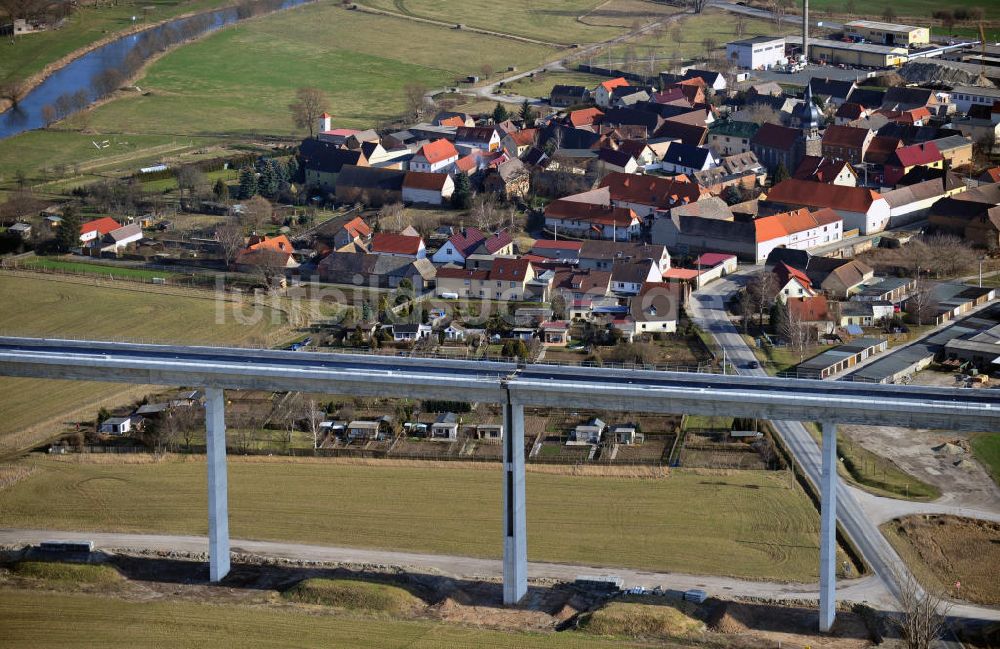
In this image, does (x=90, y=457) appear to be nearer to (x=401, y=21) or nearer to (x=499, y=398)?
(x=499, y=398)

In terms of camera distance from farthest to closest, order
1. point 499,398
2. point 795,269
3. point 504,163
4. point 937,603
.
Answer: point 504,163 < point 795,269 < point 499,398 < point 937,603

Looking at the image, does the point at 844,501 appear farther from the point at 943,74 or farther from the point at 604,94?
the point at 943,74

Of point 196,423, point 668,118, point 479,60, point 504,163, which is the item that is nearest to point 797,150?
point 668,118

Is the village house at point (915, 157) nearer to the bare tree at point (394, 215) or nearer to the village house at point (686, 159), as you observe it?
the village house at point (686, 159)

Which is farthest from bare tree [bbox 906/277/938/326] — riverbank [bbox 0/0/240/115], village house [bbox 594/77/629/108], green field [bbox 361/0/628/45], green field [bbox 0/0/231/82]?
green field [bbox 0/0/231/82]

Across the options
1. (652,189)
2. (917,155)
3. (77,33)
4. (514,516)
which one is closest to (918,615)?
(514,516)

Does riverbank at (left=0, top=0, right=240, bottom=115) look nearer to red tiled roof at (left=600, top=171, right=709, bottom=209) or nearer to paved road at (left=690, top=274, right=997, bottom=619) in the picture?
red tiled roof at (left=600, top=171, right=709, bottom=209)

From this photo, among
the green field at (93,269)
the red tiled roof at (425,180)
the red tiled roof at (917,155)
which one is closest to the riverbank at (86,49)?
the green field at (93,269)

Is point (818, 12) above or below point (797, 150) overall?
above
